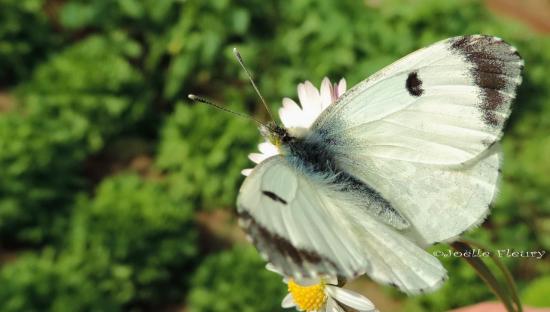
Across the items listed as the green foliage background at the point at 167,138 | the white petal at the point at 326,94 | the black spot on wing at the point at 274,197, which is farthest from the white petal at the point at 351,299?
the green foliage background at the point at 167,138

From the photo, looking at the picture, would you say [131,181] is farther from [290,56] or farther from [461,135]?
[461,135]

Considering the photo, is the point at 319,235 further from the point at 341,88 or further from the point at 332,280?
the point at 341,88

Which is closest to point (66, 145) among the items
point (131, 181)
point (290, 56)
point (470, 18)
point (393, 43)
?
point (131, 181)

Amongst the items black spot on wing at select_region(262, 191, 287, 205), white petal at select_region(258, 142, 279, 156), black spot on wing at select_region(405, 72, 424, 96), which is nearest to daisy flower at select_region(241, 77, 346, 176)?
white petal at select_region(258, 142, 279, 156)

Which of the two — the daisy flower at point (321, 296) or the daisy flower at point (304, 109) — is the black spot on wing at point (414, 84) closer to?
the daisy flower at point (304, 109)

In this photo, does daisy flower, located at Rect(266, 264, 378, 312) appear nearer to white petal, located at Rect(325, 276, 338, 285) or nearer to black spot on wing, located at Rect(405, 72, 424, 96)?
white petal, located at Rect(325, 276, 338, 285)

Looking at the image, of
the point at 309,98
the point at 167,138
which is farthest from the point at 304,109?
the point at 167,138

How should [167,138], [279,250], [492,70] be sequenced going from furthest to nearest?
[167,138] < [492,70] < [279,250]
